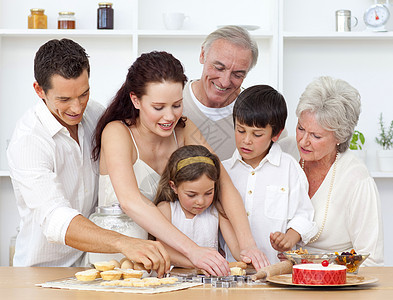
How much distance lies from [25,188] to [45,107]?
313 mm

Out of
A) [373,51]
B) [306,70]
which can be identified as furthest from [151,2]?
[373,51]

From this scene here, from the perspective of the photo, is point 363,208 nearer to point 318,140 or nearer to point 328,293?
point 318,140

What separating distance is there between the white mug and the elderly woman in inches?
63.9

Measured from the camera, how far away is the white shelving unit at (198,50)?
4090 millimetres

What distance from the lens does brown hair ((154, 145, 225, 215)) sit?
2229 mm

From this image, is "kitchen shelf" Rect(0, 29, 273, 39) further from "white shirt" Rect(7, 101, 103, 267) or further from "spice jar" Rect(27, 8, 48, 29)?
"white shirt" Rect(7, 101, 103, 267)

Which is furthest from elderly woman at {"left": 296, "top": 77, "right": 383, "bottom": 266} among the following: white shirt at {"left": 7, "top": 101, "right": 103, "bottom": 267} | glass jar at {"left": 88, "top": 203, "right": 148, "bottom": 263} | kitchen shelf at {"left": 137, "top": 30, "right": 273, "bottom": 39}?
kitchen shelf at {"left": 137, "top": 30, "right": 273, "bottom": 39}

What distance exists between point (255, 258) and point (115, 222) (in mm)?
456

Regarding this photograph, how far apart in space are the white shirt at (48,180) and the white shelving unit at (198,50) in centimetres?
166

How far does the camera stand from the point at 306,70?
416 centimetres

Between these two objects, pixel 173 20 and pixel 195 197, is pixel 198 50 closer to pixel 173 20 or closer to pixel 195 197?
pixel 173 20

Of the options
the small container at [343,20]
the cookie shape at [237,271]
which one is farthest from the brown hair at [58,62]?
the small container at [343,20]

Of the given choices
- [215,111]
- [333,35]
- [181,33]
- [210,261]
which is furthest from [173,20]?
[210,261]

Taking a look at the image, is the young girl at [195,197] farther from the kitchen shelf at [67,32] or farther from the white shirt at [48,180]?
the kitchen shelf at [67,32]
